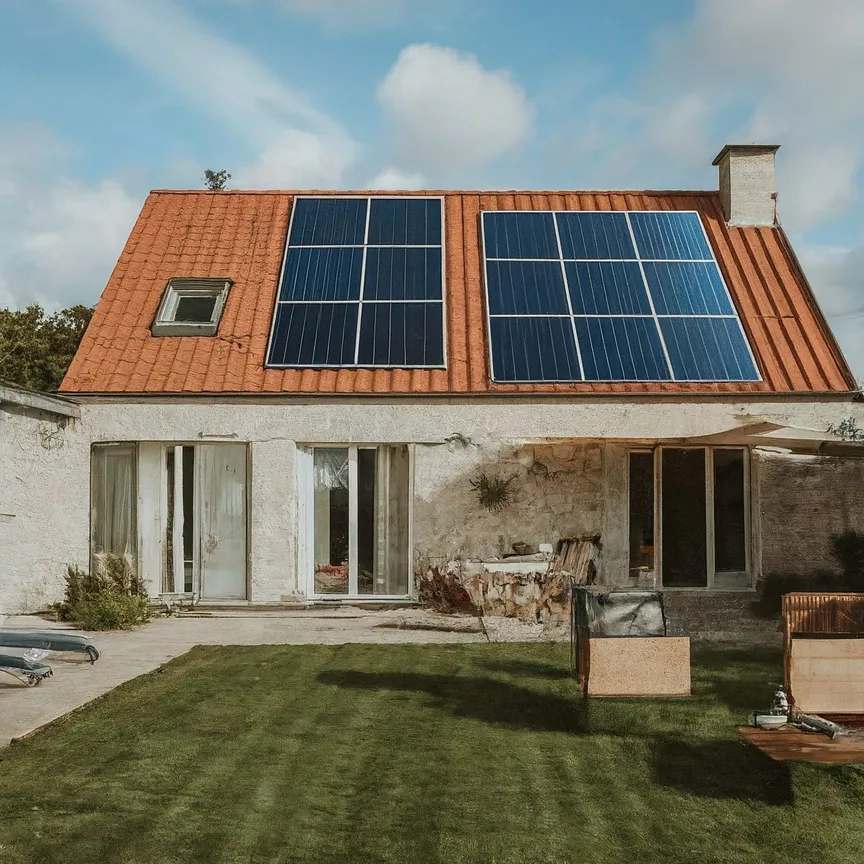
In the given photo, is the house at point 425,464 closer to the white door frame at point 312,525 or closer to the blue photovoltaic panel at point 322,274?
the white door frame at point 312,525

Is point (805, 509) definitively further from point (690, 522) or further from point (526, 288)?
point (526, 288)

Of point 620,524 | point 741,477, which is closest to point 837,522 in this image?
point 741,477

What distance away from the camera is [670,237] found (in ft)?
56.7

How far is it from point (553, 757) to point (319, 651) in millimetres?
4683

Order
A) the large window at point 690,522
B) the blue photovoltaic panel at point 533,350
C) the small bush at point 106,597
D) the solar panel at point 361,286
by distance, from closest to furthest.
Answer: the small bush at point 106,597
the large window at point 690,522
the blue photovoltaic panel at point 533,350
the solar panel at point 361,286

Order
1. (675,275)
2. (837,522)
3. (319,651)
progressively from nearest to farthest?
(319,651), (837,522), (675,275)

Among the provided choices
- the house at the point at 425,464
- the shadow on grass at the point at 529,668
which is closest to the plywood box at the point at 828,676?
the shadow on grass at the point at 529,668

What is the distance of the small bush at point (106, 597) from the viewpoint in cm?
1266

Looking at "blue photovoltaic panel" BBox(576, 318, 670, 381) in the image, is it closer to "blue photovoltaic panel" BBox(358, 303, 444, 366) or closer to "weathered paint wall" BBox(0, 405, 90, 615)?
"blue photovoltaic panel" BBox(358, 303, 444, 366)

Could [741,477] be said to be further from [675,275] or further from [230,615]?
[230,615]

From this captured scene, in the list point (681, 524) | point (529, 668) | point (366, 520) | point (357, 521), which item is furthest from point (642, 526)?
point (529, 668)

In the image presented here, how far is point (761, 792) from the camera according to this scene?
6.18 meters

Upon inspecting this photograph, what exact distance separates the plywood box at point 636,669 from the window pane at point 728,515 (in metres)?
6.66

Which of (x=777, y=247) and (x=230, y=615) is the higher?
(x=777, y=247)
